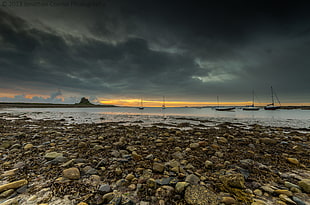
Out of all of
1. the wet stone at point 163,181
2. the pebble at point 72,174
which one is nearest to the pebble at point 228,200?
the wet stone at point 163,181

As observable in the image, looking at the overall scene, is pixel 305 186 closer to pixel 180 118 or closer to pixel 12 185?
Result: pixel 12 185

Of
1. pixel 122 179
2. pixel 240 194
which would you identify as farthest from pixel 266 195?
pixel 122 179

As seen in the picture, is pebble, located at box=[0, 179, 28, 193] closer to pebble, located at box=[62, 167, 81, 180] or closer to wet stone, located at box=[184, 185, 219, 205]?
pebble, located at box=[62, 167, 81, 180]

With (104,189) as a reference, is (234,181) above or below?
above

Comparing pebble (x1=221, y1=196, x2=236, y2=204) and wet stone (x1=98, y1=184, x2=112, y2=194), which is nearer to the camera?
pebble (x1=221, y1=196, x2=236, y2=204)

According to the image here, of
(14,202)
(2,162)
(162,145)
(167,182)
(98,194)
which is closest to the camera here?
(14,202)

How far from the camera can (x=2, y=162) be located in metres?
4.45

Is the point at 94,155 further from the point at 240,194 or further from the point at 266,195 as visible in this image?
the point at 266,195

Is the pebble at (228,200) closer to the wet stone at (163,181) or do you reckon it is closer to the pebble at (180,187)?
the pebble at (180,187)

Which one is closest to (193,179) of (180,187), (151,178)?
(180,187)

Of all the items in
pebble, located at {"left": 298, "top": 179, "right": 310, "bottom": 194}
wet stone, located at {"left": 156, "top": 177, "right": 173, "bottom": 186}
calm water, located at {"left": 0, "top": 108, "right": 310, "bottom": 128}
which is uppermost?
A: pebble, located at {"left": 298, "top": 179, "right": 310, "bottom": 194}

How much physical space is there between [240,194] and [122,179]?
3016 mm

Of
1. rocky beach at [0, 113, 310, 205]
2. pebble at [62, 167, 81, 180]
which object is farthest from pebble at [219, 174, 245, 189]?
pebble at [62, 167, 81, 180]

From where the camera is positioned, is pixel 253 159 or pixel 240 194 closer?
pixel 240 194
